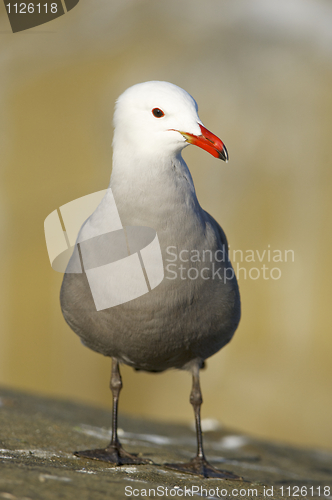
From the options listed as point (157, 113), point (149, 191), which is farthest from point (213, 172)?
point (149, 191)

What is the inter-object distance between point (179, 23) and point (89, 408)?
14.3 meters

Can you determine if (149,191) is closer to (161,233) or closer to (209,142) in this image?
(161,233)

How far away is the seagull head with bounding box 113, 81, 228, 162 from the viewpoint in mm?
3898

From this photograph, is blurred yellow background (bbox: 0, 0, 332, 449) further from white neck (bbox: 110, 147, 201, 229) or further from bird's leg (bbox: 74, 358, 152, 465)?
white neck (bbox: 110, 147, 201, 229)

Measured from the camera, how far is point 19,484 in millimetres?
2781

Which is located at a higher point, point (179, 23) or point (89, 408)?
point (179, 23)

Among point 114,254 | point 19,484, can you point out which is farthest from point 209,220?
point 19,484

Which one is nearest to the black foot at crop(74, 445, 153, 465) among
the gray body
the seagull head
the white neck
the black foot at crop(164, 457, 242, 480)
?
the black foot at crop(164, 457, 242, 480)

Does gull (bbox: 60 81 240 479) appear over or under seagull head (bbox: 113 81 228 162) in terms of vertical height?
under

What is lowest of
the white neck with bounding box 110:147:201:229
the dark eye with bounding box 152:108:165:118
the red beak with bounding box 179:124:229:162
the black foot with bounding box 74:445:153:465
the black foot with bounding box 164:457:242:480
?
the black foot with bounding box 164:457:242:480

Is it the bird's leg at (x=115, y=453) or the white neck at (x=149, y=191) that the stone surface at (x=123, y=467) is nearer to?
the bird's leg at (x=115, y=453)

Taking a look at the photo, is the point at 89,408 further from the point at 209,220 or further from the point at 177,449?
the point at 209,220

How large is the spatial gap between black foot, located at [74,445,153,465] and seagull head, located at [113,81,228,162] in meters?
2.46

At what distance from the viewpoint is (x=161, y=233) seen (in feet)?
12.9
